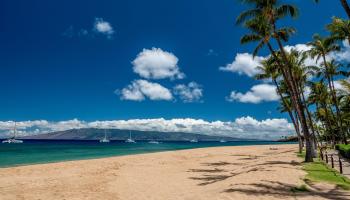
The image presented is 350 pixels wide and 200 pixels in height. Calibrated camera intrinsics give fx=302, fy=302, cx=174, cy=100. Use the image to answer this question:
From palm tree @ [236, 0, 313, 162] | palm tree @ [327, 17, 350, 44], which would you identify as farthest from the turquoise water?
palm tree @ [327, 17, 350, 44]

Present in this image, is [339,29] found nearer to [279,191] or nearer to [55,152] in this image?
[279,191]

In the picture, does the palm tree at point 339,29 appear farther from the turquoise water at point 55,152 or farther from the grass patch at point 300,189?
the turquoise water at point 55,152

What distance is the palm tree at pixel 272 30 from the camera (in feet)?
68.8

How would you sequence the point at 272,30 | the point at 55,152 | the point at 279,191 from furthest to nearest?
the point at 55,152
the point at 272,30
the point at 279,191

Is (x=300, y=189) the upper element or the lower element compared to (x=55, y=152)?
upper

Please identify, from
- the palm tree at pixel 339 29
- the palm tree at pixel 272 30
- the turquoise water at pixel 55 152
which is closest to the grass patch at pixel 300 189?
the palm tree at pixel 272 30

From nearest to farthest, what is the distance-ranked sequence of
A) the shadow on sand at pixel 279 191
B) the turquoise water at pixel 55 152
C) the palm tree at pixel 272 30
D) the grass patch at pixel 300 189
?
the shadow on sand at pixel 279 191 → the grass patch at pixel 300 189 → the palm tree at pixel 272 30 → the turquoise water at pixel 55 152

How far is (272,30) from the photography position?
21656mm

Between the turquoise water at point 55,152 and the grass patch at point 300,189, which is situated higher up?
the grass patch at point 300,189

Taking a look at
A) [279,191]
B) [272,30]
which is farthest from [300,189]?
[272,30]

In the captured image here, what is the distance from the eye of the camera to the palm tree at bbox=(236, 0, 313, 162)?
2098cm

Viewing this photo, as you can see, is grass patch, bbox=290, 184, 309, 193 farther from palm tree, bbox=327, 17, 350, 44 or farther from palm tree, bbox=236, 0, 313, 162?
palm tree, bbox=327, 17, 350, 44

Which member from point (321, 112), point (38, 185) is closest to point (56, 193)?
point (38, 185)

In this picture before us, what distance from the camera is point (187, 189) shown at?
13.2 meters
